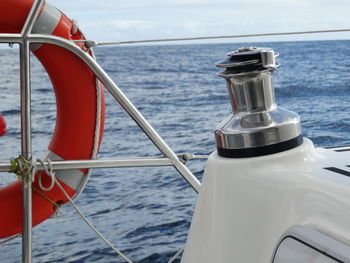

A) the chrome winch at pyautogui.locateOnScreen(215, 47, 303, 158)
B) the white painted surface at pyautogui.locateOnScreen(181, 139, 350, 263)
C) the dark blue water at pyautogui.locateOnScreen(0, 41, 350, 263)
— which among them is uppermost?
the chrome winch at pyautogui.locateOnScreen(215, 47, 303, 158)

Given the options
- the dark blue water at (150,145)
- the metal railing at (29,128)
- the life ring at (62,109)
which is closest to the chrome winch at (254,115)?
the metal railing at (29,128)

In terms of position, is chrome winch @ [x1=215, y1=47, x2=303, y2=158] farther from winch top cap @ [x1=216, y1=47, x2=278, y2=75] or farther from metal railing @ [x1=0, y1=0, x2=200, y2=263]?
metal railing @ [x1=0, y1=0, x2=200, y2=263]

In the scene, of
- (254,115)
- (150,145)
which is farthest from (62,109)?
(150,145)

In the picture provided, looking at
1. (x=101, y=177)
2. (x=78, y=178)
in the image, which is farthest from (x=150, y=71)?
(x=78, y=178)

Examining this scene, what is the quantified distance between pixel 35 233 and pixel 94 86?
8.85ft

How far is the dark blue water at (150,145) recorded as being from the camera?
11.7ft

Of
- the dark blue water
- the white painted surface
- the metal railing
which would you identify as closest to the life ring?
the metal railing

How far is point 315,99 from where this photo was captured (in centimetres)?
988

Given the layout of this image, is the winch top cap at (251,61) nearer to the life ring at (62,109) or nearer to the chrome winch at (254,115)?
the chrome winch at (254,115)

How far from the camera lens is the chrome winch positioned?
49cm

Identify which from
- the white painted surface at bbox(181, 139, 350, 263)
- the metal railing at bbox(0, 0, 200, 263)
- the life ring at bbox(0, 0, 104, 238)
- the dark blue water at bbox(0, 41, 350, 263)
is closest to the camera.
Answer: the white painted surface at bbox(181, 139, 350, 263)

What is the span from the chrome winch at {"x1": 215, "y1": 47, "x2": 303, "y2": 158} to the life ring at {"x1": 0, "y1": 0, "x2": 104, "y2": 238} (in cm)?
86

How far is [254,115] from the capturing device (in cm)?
50

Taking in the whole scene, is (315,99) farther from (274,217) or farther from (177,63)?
(177,63)
